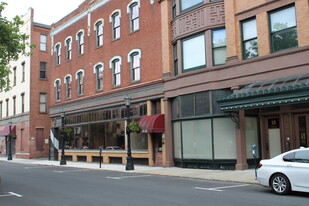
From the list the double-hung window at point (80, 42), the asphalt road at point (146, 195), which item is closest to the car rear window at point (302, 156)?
the asphalt road at point (146, 195)

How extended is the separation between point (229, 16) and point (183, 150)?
25.3ft

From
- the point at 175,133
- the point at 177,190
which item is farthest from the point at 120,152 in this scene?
the point at 177,190

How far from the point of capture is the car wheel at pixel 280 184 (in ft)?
33.5

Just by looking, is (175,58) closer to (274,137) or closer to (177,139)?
(177,139)

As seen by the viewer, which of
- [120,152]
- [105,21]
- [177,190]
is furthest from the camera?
[105,21]

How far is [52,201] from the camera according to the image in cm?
1006

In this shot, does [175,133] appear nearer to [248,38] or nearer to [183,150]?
[183,150]

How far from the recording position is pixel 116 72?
2630 cm

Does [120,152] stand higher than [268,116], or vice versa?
[268,116]

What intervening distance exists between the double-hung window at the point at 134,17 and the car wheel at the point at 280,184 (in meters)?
16.5

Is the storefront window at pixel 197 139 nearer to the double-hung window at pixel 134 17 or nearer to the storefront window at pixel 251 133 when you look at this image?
the storefront window at pixel 251 133

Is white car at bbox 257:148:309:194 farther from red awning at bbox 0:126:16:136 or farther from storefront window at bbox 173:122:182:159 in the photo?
red awning at bbox 0:126:16:136

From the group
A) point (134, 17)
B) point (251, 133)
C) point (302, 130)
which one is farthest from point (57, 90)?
point (302, 130)

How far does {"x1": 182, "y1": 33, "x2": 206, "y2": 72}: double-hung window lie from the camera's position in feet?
62.7
